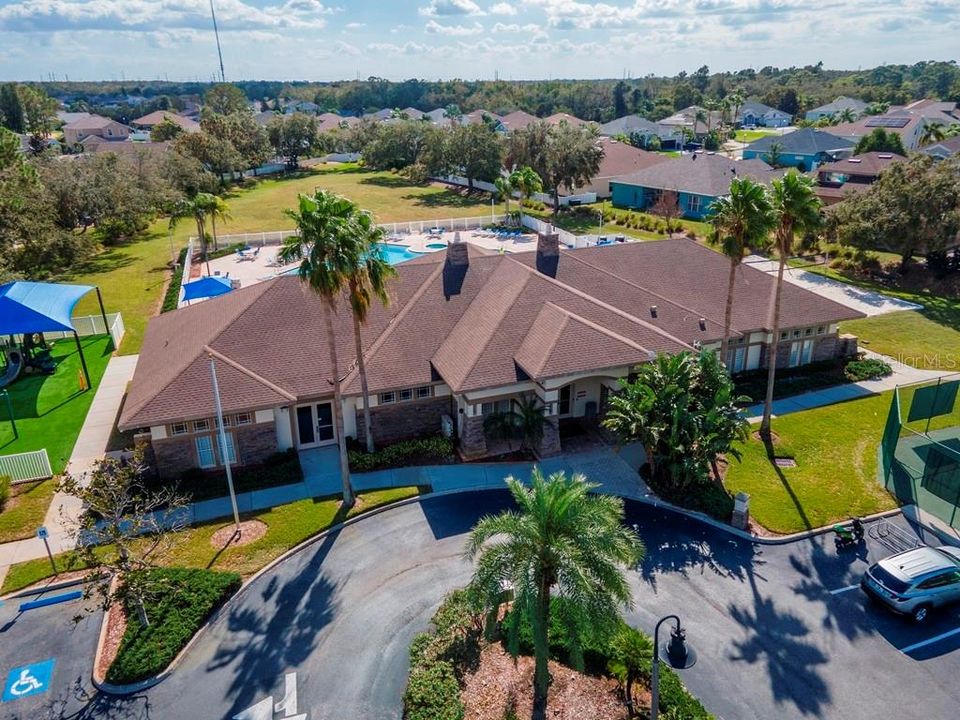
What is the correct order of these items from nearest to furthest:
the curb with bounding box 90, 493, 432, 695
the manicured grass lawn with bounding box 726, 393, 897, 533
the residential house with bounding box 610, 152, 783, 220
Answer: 1. the curb with bounding box 90, 493, 432, 695
2. the manicured grass lawn with bounding box 726, 393, 897, 533
3. the residential house with bounding box 610, 152, 783, 220

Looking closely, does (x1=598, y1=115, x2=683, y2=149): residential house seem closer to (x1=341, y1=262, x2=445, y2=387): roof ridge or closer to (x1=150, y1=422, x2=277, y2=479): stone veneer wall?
(x1=341, y1=262, x2=445, y2=387): roof ridge

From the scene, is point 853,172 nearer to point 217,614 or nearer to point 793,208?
point 793,208

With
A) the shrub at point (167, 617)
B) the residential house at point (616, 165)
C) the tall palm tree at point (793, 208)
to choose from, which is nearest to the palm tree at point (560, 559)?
the shrub at point (167, 617)

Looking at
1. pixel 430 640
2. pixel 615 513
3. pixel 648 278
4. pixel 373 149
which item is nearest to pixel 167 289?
pixel 648 278

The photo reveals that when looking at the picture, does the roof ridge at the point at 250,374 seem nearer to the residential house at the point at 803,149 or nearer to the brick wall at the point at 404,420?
the brick wall at the point at 404,420

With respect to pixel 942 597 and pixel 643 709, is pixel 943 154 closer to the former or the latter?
pixel 942 597

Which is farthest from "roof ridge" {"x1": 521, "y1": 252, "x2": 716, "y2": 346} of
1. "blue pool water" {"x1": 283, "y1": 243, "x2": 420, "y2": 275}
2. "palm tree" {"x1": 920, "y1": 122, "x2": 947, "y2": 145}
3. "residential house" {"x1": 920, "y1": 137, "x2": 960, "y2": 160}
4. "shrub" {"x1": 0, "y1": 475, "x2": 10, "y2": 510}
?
"palm tree" {"x1": 920, "y1": 122, "x2": 947, "y2": 145}
